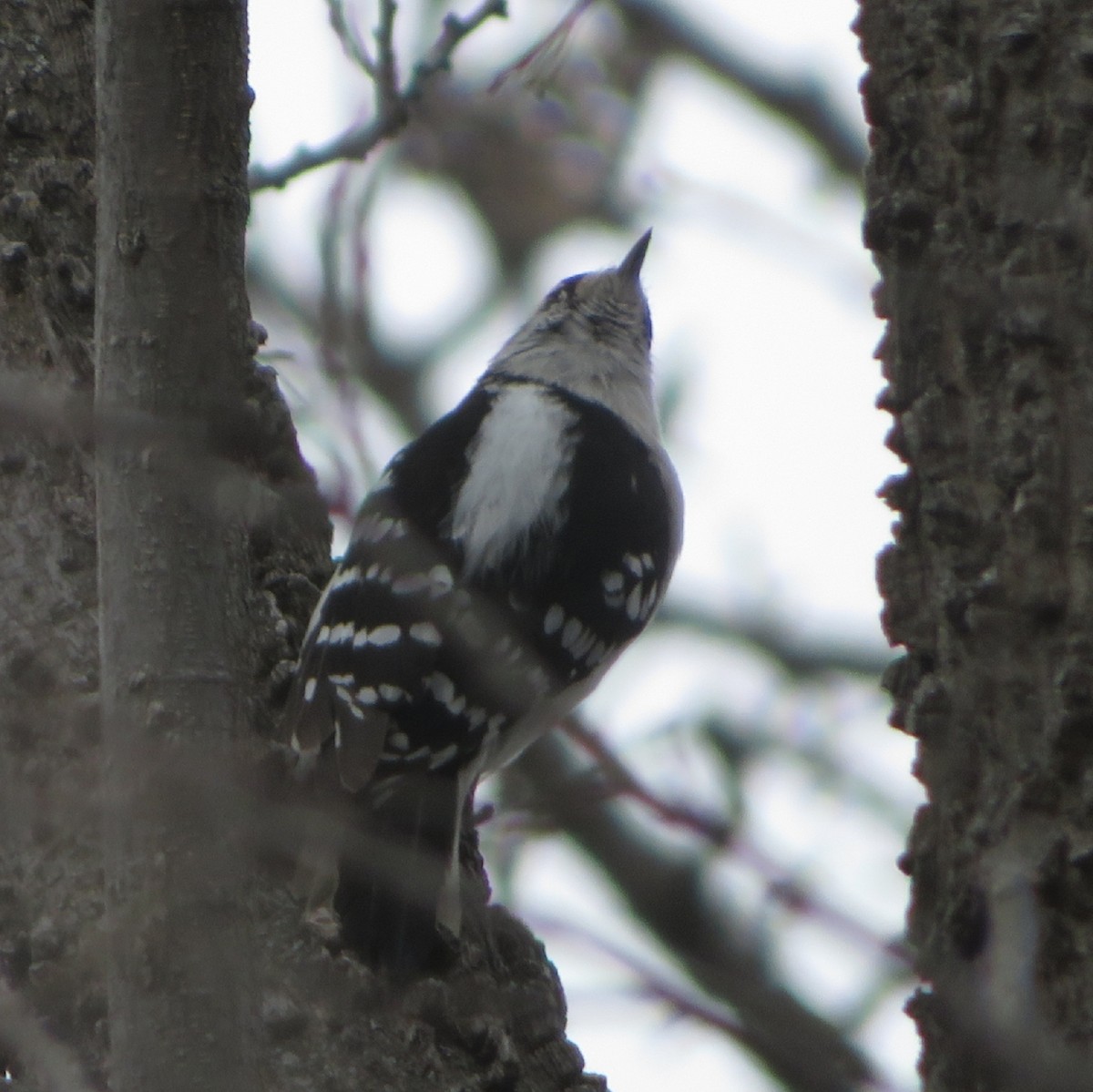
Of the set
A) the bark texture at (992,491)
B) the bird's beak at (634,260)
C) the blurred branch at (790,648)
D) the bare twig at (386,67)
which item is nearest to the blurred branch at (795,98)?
the bird's beak at (634,260)

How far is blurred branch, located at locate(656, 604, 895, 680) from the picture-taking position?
418cm

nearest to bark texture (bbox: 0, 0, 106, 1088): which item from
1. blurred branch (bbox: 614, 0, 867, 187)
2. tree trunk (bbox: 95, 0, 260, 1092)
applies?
tree trunk (bbox: 95, 0, 260, 1092)

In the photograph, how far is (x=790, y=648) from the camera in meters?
4.23

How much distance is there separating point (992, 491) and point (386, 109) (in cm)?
223

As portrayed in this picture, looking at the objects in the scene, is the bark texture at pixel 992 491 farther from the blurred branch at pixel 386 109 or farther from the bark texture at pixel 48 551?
the blurred branch at pixel 386 109

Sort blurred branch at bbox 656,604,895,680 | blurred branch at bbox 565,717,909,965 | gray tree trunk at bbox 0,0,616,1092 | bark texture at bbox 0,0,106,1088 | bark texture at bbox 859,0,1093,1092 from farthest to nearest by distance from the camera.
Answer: blurred branch at bbox 656,604,895,680 → bark texture at bbox 0,0,106,1088 → bark texture at bbox 859,0,1093,1092 → gray tree trunk at bbox 0,0,616,1092 → blurred branch at bbox 565,717,909,965

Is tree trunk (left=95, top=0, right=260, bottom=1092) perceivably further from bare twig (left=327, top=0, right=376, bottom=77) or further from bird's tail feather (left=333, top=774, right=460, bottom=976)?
bare twig (left=327, top=0, right=376, bottom=77)

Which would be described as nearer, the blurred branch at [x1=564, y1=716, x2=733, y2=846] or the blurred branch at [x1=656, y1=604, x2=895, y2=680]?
the blurred branch at [x1=564, y1=716, x2=733, y2=846]

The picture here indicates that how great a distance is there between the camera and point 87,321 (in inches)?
118

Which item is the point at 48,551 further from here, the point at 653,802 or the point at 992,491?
the point at 653,802

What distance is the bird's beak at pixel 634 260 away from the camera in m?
5.23

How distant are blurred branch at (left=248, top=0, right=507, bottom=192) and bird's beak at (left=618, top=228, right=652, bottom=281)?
1475 mm

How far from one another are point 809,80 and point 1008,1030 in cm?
458

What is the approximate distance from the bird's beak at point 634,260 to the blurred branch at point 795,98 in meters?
0.69
